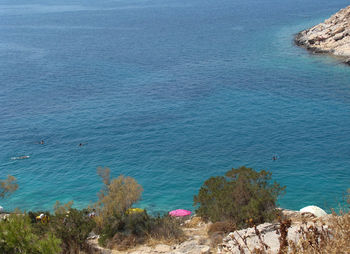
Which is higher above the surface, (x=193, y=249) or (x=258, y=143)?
(x=258, y=143)

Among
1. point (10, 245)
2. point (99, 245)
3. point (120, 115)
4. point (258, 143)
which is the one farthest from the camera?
point (120, 115)

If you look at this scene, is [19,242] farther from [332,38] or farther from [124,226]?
[332,38]

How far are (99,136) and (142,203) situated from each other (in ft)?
52.5

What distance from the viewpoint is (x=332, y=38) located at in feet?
270

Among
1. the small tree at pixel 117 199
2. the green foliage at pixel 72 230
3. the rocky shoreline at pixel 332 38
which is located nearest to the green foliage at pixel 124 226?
the small tree at pixel 117 199

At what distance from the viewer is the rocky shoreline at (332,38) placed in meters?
76.6

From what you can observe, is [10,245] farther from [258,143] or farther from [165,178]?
[258,143]

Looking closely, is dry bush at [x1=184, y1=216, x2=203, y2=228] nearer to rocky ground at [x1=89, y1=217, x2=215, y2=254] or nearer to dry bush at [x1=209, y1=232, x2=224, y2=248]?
rocky ground at [x1=89, y1=217, x2=215, y2=254]

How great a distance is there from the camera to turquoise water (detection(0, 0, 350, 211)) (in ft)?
121

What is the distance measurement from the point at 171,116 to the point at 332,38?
48.4 metres

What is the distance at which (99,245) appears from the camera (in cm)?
1872

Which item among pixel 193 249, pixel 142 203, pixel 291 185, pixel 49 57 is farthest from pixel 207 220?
pixel 49 57

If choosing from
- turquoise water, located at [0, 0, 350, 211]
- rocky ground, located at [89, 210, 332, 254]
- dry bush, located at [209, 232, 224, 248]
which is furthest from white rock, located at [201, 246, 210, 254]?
turquoise water, located at [0, 0, 350, 211]

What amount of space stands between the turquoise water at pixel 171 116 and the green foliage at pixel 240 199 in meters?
9.04
